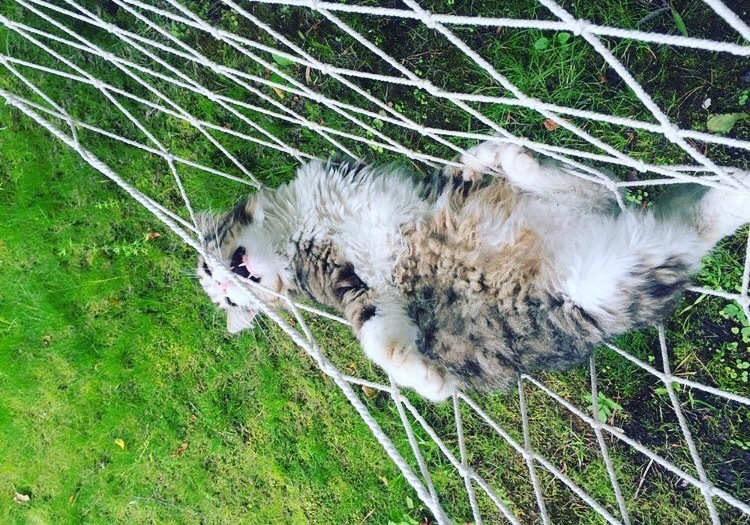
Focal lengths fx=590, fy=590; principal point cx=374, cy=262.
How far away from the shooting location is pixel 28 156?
4.11 metres

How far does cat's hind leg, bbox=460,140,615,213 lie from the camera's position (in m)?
2.58

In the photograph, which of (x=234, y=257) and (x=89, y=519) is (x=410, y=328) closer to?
(x=234, y=257)

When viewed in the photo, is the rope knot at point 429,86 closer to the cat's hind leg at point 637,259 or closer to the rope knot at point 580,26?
the rope knot at point 580,26

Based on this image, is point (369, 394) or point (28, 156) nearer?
point (369, 394)

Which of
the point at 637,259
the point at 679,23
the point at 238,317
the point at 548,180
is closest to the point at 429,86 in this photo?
the point at 548,180

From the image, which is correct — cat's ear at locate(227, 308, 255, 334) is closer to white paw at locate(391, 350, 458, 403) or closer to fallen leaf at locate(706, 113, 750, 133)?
white paw at locate(391, 350, 458, 403)

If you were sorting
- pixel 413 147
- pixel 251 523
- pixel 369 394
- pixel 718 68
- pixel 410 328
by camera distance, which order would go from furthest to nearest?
pixel 251 523 < pixel 369 394 < pixel 413 147 < pixel 718 68 < pixel 410 328

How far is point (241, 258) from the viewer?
116 inches

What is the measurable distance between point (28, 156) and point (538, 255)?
3.58m

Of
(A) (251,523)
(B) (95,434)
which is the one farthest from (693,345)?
(B) (95,434)

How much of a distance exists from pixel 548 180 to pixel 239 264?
1.52 meters

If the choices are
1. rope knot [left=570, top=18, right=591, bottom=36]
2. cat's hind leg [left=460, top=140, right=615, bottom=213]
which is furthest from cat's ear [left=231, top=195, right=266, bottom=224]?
rope knot [left=570, top=18, right=591, bottom=36]

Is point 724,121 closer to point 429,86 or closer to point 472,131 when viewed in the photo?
point 472,131

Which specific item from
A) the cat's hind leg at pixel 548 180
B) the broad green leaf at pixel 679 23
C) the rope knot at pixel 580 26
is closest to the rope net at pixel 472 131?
the broad green leaf at pixel 679 23
